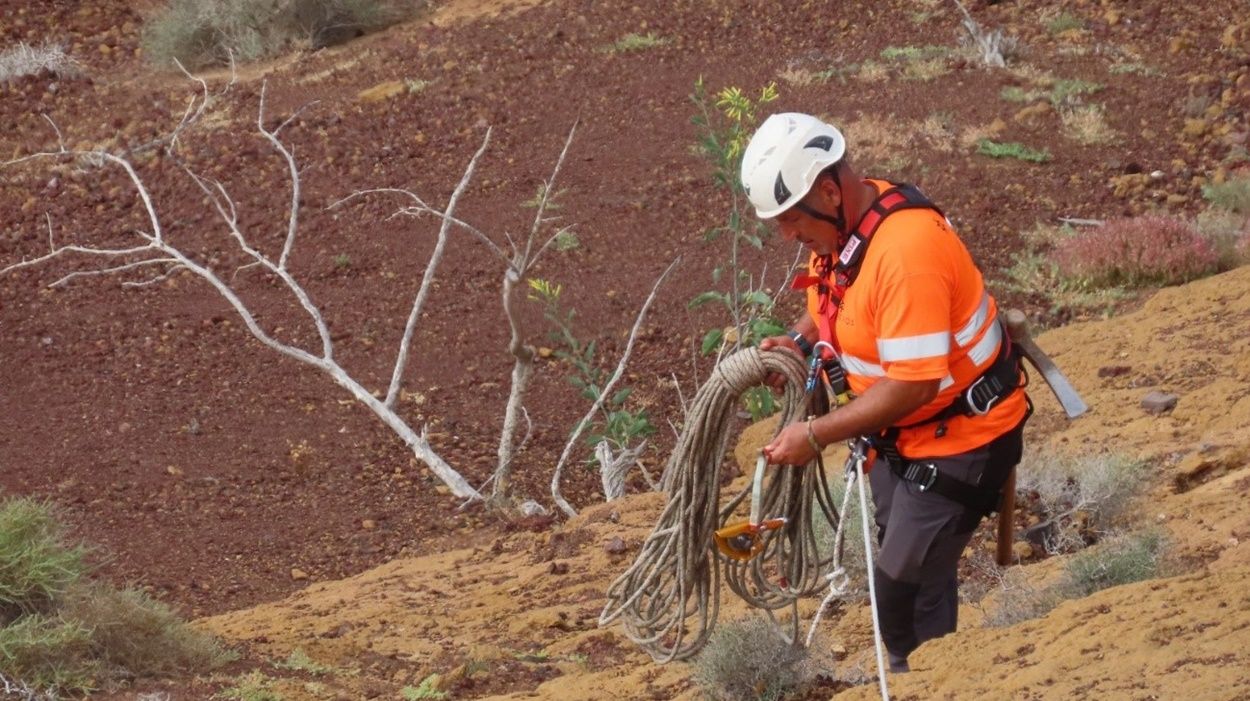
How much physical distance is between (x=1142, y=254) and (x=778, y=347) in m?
5.44

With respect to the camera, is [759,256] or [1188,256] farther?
[759,256]

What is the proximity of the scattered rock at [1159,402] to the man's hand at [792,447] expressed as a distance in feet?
11.3

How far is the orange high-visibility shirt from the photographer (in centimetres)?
383

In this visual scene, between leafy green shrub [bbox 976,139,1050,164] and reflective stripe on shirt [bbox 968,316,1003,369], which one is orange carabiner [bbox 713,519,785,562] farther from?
leafy green shrub [bbox 976,139,1050,164]

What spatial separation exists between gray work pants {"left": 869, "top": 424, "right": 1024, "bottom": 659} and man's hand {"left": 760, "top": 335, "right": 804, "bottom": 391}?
0.35 m

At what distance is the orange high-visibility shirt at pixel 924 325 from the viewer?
12.6 ft

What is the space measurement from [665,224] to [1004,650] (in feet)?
23.8

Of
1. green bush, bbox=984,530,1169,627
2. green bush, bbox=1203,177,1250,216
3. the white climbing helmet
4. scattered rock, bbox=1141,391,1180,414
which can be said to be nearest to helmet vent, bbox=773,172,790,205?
the white climbing helmet

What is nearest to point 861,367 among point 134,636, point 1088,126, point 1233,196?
point 134,636

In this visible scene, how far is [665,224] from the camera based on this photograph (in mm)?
11211

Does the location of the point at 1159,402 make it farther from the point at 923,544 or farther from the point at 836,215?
the point at 836,215

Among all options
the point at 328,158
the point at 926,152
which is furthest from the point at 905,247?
the point at 328,158

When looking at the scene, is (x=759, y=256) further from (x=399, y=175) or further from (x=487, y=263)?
(x=399, y=175)

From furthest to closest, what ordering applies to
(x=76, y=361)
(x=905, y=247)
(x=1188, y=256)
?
(x=76, y=361)
(x=1188, y=256)
(x=905, y=247)
